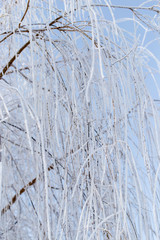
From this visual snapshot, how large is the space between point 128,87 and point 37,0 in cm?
56

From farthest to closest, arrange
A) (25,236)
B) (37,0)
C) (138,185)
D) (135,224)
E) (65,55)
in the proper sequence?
(25,236) < (37,0) < (65,55) < (135,224) < (138,185)

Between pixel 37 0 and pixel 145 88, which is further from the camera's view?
pixel 37 0

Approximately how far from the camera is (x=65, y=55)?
103cm

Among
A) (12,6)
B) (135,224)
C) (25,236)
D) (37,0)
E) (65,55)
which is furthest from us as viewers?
(25,236)

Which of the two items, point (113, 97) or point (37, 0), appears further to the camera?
point (37, 0)

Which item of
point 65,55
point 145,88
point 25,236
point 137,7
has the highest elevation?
point 137,7

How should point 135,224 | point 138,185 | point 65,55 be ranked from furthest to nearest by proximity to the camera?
point 65,55 → point 135,224 → point 138,185

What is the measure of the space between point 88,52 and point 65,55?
7cm

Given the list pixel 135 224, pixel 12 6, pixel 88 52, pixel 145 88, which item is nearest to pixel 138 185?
pixel 135 224

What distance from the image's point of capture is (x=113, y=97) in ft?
2.97

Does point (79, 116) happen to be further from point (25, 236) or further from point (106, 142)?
point (25, 236)

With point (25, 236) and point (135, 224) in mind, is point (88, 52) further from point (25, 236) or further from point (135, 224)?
point (25, 236)

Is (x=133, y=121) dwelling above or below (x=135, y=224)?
above

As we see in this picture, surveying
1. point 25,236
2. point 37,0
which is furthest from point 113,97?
point 25,236
